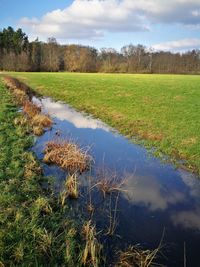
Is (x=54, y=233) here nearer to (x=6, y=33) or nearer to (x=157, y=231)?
(x=157, y=231)

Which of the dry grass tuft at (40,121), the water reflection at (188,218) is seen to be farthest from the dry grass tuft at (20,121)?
the water reflection at (188,218)

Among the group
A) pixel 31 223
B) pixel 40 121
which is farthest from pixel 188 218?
pixel 40 121

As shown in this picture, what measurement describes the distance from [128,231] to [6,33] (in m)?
123

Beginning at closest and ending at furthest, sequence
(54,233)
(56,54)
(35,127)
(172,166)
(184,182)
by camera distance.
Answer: (54,233), (184,182), (172,166), (35,127), (56,54)

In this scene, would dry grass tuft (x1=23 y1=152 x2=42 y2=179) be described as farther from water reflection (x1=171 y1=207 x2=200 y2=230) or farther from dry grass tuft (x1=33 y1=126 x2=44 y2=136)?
water reflection (x1=171 y1=207 x2=200 y2=230)

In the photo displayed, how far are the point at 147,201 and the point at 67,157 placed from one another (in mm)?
3824

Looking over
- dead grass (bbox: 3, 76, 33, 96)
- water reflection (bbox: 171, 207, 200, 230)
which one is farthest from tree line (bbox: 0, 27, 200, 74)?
water reflection (bbox: 171, 207, 200, 230)

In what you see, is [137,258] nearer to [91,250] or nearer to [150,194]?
[91,250]

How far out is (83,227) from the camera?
7711 mm

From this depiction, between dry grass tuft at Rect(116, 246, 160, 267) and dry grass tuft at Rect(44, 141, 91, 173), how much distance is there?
497 cm

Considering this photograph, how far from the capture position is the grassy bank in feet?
22.1

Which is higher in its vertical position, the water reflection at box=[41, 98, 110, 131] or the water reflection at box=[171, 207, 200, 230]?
the water reflection at box=[41, 98, 110, 131]

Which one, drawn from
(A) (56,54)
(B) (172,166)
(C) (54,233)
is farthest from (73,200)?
(A) (56,54)

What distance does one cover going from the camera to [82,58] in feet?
365
